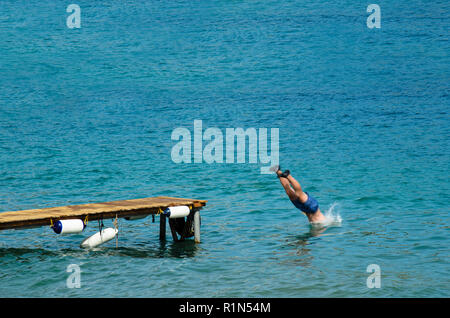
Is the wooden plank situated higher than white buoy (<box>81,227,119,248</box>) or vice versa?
the wooden plank

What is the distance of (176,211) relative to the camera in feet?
52.8

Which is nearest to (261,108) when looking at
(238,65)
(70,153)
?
(238,65)

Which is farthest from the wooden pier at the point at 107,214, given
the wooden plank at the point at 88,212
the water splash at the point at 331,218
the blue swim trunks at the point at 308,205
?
the water splash at the point at 331,218

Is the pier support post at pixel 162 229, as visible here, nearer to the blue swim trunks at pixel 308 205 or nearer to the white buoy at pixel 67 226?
the white buoy at pixel 67 226

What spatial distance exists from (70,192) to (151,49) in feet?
120

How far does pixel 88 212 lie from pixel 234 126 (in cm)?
2922

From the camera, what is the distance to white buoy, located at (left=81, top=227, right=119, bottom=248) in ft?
52.4

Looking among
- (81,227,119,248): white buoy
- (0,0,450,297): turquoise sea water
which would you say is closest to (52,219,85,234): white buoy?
(0,0,450,297): turquoise sea water

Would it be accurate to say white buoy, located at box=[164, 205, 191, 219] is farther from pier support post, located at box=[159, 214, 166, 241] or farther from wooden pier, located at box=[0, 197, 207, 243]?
pier support post, located at box=[159, 214, 166, 241]

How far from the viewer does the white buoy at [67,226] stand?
47.0 feet

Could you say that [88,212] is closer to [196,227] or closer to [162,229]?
[162,229]

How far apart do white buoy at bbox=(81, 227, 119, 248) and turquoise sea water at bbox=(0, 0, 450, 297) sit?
293 mm

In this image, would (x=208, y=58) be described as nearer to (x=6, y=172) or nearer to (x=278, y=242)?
(x=6, y=172)
